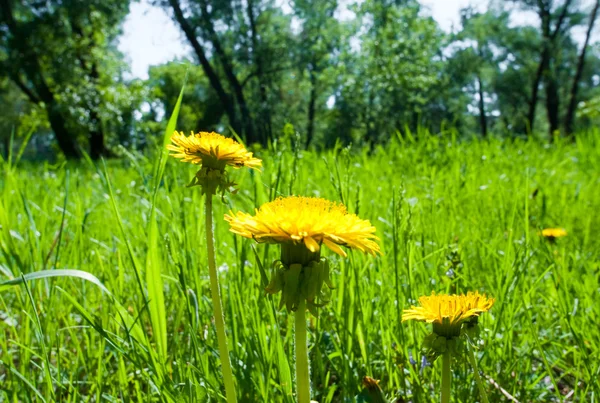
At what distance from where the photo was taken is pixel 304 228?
1.61 ft

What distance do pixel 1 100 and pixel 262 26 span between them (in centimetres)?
2442

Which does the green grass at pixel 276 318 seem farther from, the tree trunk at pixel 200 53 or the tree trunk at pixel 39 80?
the tree trunk at pixel 39 80

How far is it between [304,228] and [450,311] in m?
0.26

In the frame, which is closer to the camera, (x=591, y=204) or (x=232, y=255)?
(x=232, y=255)

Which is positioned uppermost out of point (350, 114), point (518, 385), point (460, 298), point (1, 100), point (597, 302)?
point (1, 100)

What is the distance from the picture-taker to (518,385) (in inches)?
38.0

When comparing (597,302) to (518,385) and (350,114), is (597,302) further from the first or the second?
(350,114)

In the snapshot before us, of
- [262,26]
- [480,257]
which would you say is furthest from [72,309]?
[262,26]

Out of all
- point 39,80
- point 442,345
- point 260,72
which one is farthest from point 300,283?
point 260,72

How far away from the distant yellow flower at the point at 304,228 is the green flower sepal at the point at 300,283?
3cm

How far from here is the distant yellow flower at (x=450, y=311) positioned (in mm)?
604

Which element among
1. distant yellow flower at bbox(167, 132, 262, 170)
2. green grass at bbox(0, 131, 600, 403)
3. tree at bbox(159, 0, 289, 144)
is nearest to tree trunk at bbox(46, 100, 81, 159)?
tree at bbox(159, 0, 289, 144)

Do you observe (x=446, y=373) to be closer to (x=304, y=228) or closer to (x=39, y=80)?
(x=304, y=228)

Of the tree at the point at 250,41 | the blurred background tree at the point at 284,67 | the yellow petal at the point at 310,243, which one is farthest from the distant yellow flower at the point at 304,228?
the tree at the point at 250,41
